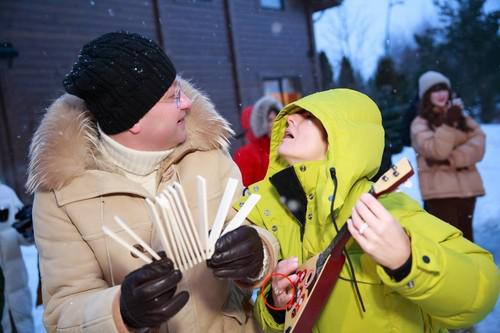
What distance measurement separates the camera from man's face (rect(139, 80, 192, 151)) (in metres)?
1.21

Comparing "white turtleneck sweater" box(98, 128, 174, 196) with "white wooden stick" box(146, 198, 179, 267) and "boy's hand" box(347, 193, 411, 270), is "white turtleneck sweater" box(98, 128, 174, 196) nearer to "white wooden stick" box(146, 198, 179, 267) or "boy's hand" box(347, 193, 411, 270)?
"white wooden stick" box(146, 198, 179, 267)

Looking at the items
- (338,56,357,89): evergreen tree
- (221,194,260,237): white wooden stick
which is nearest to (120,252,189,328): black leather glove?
(221,194,260,237): white wooden stick

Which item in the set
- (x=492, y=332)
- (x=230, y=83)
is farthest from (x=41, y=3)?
(x=492, y=332)

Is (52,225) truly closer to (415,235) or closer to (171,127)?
(171,127)

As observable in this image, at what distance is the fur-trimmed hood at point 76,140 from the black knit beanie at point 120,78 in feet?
0.29

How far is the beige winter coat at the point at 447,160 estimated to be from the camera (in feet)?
10.2

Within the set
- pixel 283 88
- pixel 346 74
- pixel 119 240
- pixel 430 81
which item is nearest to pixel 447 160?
pixel 430 81

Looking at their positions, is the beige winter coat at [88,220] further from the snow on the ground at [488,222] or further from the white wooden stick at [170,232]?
the snow on the ground at [488,222]

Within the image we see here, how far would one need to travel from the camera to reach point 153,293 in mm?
847

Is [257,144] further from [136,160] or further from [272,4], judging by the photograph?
[272,4]

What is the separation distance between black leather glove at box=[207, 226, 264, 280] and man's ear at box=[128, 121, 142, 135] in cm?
48

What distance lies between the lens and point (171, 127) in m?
1.22

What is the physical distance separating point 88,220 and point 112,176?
15 cm

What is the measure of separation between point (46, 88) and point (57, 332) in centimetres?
606
